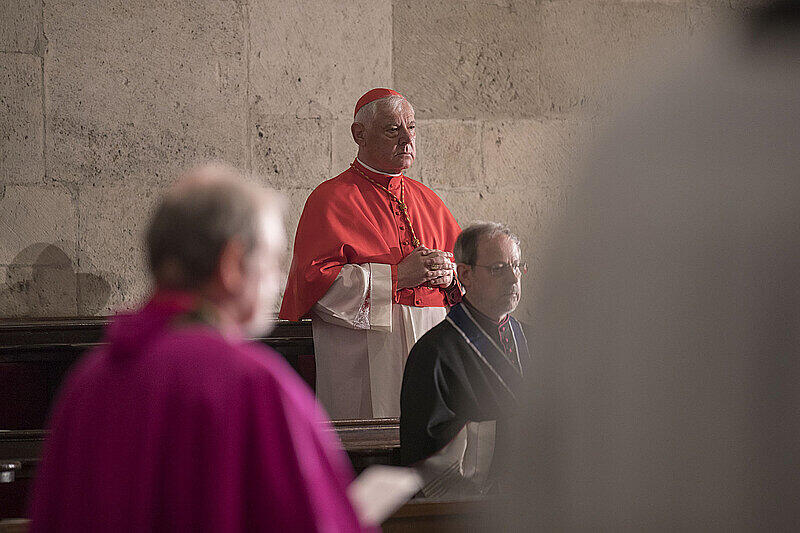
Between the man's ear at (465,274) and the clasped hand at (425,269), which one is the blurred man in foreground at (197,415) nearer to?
the man's ear at (465,274)

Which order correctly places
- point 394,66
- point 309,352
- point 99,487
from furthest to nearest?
point 394,66, point 309,352, point 99,487

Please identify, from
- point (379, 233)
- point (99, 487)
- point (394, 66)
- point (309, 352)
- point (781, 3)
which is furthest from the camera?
point (394, 66)

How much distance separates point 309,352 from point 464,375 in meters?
2.84

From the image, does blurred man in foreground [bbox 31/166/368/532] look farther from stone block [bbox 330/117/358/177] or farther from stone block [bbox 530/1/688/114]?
stone block [bbox 530/1/688/114]

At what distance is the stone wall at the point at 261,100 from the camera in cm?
603

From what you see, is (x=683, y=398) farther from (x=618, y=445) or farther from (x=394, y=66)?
(x=394, y=66)

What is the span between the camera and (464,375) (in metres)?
2.98

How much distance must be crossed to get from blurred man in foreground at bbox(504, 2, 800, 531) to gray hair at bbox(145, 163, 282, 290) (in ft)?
2.45

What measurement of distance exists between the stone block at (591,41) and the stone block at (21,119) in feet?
11.5

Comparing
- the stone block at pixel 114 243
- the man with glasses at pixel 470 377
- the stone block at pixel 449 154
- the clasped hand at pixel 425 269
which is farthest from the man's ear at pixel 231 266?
the stone block at pixel 449 154

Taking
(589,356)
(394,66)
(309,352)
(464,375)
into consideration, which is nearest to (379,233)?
(309,352)

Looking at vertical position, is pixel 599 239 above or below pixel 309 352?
above

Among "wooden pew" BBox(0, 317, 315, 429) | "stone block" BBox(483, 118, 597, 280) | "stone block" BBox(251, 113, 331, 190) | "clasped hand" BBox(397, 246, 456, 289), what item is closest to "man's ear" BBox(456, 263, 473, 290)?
"clasped hand" BBox(397, 246, 456, 289)

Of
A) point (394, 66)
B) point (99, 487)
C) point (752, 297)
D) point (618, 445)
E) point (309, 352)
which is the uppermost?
point (394, 66)
